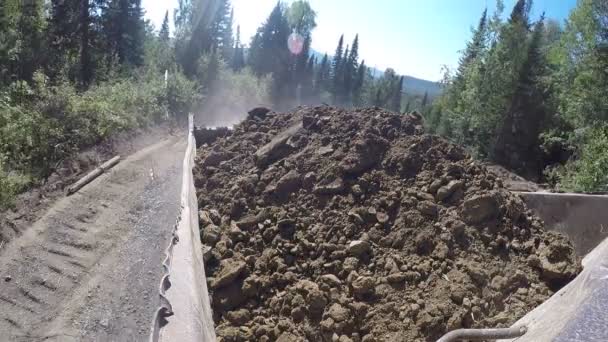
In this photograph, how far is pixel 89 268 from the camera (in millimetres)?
6066

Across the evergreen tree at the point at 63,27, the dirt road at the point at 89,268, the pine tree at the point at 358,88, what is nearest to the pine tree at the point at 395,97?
the pine tree at the point at 358,88

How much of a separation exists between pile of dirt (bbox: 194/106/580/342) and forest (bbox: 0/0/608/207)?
399 cm

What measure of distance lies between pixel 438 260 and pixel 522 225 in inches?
46.0

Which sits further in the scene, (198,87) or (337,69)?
(337,69)

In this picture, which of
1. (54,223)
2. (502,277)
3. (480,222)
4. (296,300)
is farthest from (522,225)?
(54,223)

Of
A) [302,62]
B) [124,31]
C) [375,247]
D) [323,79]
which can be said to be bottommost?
[375,247]

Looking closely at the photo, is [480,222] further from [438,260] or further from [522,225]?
[438,260]

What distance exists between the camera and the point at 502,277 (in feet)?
13.4

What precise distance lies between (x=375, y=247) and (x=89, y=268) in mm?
4189

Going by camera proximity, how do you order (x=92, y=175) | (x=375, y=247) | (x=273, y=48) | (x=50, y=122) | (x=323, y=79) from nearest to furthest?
(x=375, y=247), (x=92, y=175), (x=50, y=122), (x=273, y=48), (x=323, y=79)

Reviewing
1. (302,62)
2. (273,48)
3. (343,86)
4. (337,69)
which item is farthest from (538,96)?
(337,69)

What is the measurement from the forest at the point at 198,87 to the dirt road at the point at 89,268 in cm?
138

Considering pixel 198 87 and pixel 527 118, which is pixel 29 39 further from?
pixel 527 118

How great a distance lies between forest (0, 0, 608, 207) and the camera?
9.73 metres
